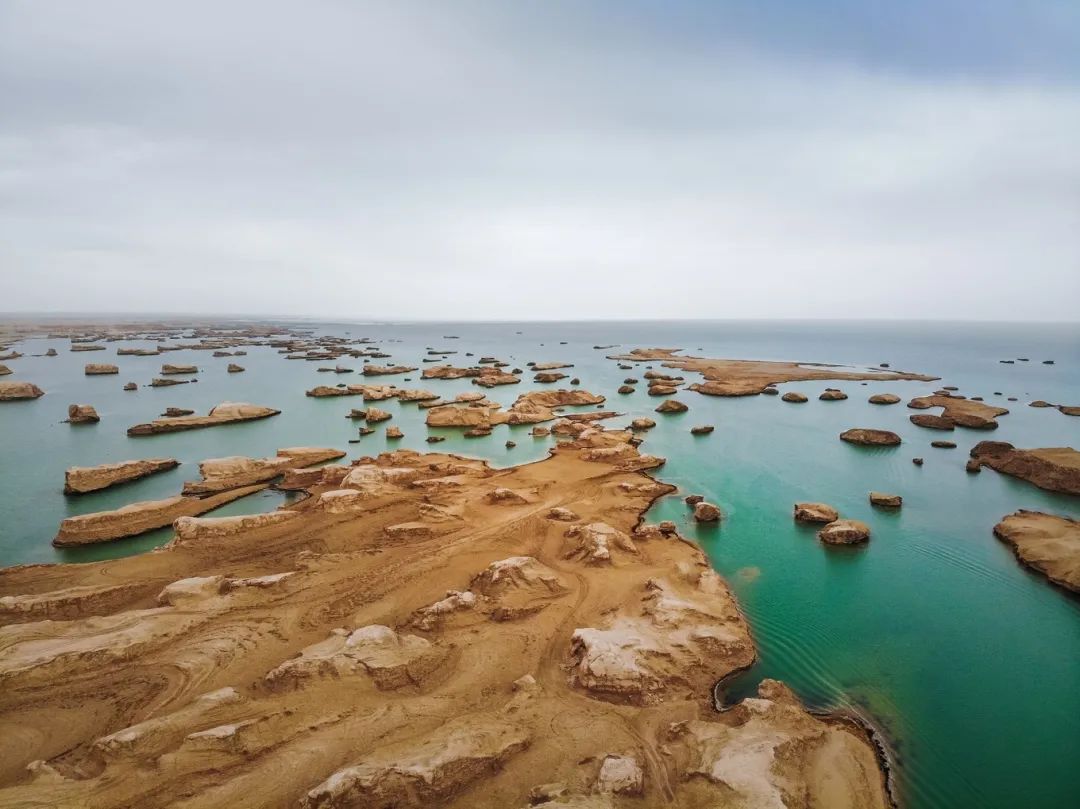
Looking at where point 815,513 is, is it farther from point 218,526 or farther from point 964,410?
point 964,410

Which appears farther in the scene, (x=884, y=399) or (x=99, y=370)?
(x=99, y=370)

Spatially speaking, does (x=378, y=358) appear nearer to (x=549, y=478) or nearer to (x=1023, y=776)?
(x=549, y=478)

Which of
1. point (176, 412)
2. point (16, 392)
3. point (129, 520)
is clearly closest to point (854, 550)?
point (129, 520)

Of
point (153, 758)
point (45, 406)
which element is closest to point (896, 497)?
point (153, 758)

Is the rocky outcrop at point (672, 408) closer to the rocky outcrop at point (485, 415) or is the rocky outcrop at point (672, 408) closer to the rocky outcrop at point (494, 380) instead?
the rocky outcrop at point (485, 415)

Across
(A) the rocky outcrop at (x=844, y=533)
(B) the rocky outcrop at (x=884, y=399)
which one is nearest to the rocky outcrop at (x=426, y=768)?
(A) the rocky outcrop at (x=844, y=533)
